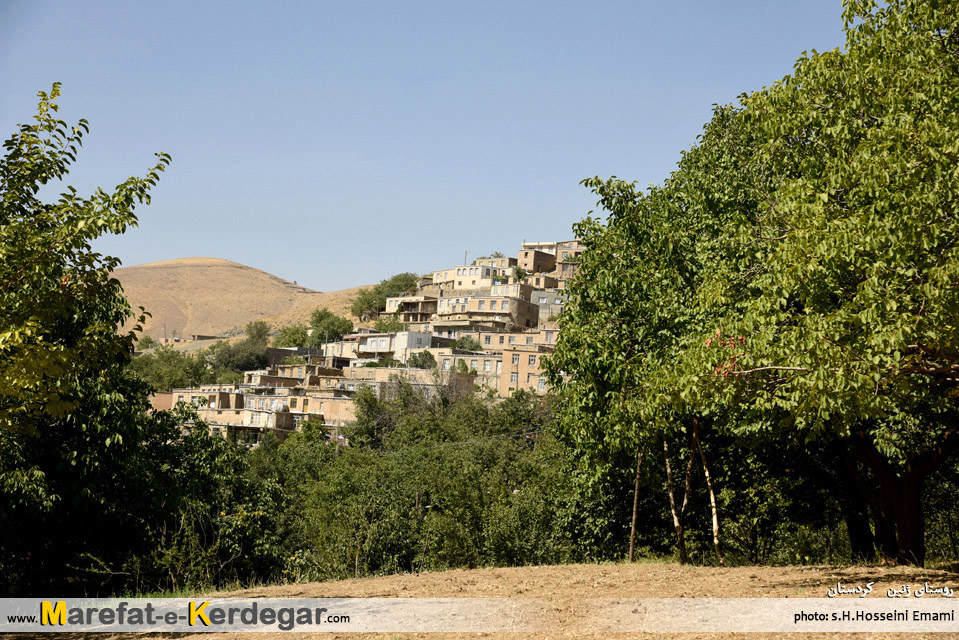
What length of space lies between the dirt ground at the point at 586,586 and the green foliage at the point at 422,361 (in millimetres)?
87297

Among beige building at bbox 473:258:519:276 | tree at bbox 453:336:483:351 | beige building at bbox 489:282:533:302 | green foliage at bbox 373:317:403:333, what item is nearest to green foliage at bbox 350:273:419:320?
beige building at bbox 473:258:519:276

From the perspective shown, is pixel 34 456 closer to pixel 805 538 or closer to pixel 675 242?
pixel 675 242

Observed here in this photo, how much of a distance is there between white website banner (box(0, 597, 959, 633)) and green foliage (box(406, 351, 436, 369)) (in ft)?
294

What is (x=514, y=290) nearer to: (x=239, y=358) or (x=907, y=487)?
(x=239, y=358)

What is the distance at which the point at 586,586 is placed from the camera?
1191 cm

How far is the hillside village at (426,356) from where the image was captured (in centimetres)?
8812

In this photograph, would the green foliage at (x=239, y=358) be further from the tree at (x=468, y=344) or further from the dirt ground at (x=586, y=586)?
the dirt ground at (x=586, y=586)

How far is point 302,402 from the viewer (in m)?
92.9

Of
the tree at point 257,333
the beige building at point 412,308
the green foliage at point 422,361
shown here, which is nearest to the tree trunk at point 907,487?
the green foliage at point 422,361

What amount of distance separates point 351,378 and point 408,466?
54.0m

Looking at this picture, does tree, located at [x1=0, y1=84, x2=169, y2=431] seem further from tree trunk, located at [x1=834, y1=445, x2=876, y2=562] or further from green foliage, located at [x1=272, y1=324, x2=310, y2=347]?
green foliage, located at [x1=272, y1=324, x2=310, y2=347]

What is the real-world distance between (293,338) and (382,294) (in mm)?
19592

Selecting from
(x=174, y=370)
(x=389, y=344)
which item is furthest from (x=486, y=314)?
(x=174, y=370)

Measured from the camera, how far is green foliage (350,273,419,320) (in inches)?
6339
